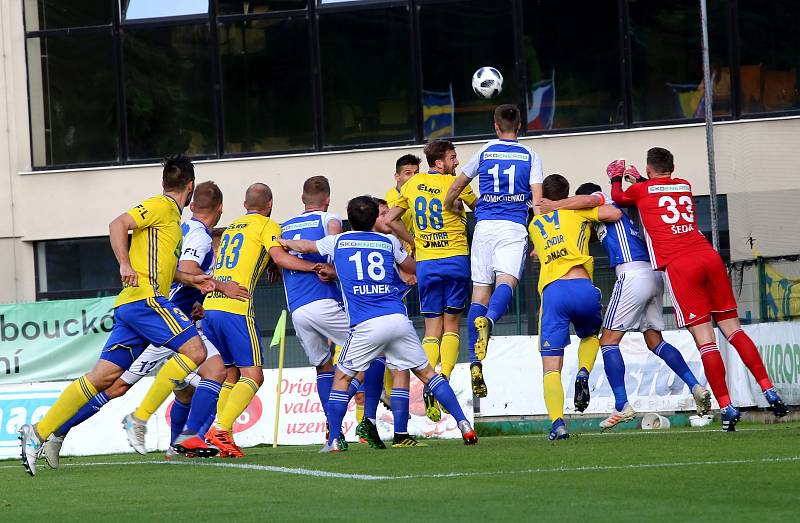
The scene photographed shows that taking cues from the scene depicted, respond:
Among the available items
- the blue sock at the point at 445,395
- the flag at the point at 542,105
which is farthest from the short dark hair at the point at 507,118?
the flag at the point at 542,105

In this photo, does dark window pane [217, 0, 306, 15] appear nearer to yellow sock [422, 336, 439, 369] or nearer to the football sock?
yellow sock [422, 336, 439, 369]

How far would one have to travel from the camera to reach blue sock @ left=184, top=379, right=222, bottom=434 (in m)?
11.3

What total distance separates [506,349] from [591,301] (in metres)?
7.84

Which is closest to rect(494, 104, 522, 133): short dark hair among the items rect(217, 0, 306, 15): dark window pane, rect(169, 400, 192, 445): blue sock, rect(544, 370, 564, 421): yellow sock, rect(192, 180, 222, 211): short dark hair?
rect(544, 370, 564, 421): yellow sock

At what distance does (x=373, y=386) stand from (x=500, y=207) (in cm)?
193

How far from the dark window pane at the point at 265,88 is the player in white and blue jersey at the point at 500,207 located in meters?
14.1

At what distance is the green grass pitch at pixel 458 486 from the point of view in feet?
22.3

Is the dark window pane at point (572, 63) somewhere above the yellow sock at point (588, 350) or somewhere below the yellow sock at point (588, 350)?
above

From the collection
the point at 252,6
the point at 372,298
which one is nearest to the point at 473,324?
the point at 372,298

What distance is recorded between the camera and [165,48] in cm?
2664

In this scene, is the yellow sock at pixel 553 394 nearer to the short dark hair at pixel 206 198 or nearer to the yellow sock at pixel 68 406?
the short dark hair at pixel 206 198

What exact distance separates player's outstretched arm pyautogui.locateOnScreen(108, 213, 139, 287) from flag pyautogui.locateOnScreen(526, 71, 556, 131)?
52.6 feet

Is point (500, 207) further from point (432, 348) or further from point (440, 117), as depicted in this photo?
point (440, 117)

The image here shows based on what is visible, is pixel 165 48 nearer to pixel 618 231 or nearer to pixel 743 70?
pixel 743 70
